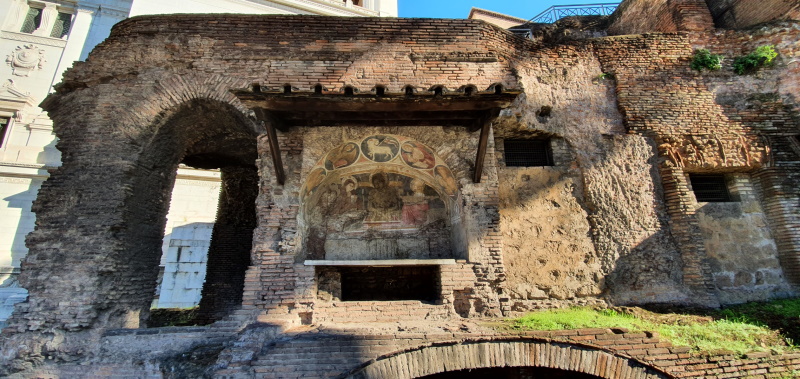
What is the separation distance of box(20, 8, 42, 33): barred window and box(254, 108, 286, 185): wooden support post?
17.1 meters

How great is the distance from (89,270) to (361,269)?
3.76 meters

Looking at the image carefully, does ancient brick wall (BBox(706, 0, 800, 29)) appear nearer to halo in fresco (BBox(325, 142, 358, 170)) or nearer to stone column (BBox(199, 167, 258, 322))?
halo in fresco (BBox(325, 142, 358, 170))

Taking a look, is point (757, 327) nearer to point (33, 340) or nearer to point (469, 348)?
point (469, 348)

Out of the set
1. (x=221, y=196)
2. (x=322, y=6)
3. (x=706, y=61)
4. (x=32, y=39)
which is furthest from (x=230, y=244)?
(x=32, y=39)

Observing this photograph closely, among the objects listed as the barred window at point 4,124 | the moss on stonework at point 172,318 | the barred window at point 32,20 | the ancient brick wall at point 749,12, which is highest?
the barred window at point 32,20

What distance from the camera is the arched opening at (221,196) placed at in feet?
19.5

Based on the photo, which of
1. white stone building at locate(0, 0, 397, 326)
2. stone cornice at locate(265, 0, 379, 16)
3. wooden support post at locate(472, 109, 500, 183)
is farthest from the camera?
stone cornice at locate(265, 0, 379, 16)

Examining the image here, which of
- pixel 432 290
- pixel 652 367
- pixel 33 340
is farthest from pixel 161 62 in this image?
pixel 652 367

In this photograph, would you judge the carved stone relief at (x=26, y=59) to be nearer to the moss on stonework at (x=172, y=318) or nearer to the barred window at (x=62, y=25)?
the barred window at (x=62, y=25)

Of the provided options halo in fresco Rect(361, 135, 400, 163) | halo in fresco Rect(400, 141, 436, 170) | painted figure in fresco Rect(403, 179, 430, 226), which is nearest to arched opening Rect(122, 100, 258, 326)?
halo in fresco Rect(361, 135, 400, 163)

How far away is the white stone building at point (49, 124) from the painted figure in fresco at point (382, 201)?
10.7 metres

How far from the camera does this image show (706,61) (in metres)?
6.90

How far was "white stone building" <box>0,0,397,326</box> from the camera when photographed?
42.2ft

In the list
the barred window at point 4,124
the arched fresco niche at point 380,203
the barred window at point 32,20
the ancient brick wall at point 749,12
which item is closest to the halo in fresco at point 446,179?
the arched fresco niche at point 380,203
